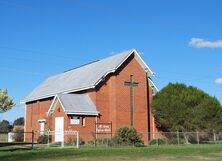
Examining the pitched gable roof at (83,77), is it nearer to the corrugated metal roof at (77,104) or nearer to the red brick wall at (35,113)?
the red brick wall at (35,113)

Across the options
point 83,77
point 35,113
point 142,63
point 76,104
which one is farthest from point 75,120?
point 35,113

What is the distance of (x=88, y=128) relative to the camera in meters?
42.4

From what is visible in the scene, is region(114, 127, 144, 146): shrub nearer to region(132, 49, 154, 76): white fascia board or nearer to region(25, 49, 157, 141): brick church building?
region(25, 49, 157, 141): brick church building

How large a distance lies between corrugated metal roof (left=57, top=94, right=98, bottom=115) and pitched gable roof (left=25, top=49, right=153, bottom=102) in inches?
60.6


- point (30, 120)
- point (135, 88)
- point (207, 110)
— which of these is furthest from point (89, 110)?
point (30, 120)

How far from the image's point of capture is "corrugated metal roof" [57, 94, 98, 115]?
41.7m

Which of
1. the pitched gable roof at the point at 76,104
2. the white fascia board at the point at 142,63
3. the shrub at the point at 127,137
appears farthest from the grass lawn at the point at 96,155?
the white fascia board at the point at 142,63

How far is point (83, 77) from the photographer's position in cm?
4875

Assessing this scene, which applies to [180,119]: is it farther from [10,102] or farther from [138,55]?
[10,102]

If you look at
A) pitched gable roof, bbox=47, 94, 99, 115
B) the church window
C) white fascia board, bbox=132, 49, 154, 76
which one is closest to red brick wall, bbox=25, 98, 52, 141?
pitched gable roof, bbox=47, 94, 99, 115

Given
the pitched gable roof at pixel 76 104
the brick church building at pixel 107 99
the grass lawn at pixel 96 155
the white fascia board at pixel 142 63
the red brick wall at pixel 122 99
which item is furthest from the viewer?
the white fascia board at pixel 142 63

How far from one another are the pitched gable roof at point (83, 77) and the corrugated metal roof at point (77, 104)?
1539 millimetres

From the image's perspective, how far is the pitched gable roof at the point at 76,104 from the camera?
41659 mm

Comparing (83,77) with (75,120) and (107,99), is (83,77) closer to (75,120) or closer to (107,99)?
(107,99)
